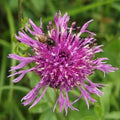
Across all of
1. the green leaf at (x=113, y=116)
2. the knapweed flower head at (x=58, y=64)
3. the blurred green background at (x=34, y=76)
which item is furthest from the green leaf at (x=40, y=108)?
the green leaf at (x=113, y=116)

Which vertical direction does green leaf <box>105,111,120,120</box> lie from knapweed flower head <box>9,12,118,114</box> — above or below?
below

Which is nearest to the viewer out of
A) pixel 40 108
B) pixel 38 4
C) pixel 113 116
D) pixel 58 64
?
pixel 58 64

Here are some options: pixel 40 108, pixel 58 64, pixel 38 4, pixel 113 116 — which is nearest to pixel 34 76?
pixel 40 108

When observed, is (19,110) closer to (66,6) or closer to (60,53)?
(60,53)

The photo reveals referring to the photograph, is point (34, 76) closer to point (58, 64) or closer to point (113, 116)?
point (58, 64)

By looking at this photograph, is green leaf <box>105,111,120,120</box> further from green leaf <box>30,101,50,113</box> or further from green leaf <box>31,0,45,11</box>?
green leaf <box>31,0,45,11</box>

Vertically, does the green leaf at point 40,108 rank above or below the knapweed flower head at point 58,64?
below

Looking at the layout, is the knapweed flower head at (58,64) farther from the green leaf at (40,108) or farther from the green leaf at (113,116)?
the green leaf at (113,116)

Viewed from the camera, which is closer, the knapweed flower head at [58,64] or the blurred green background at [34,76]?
the knapweed flower head at [58,64]

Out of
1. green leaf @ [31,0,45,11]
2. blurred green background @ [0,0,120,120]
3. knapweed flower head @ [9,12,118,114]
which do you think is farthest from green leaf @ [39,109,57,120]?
green leaf @ [31,0,45,11]
